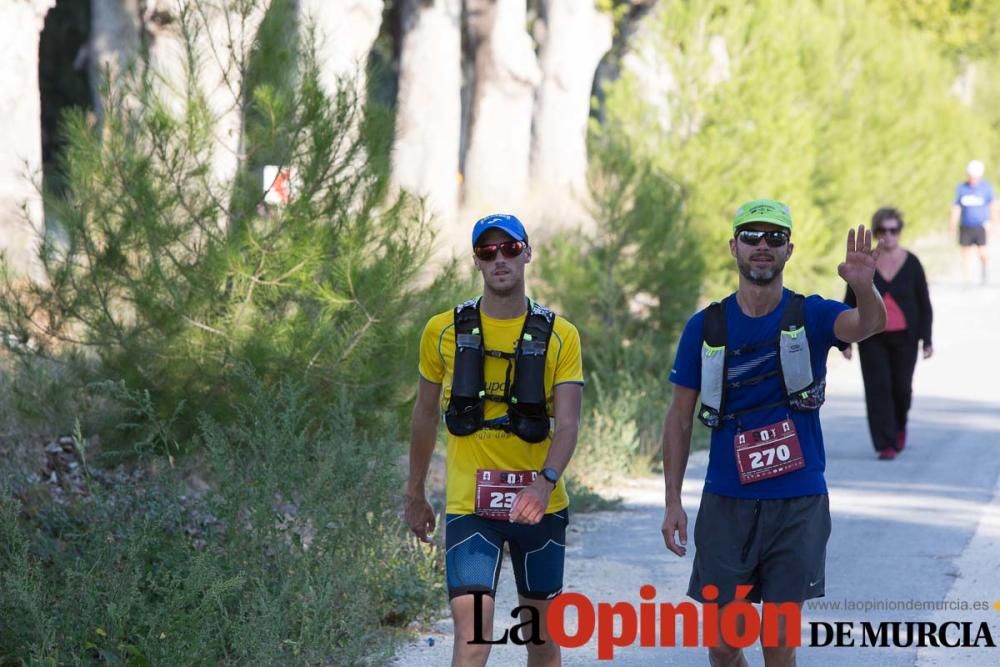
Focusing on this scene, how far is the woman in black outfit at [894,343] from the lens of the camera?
12.3 meters

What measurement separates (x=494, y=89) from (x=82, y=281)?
16875 mm

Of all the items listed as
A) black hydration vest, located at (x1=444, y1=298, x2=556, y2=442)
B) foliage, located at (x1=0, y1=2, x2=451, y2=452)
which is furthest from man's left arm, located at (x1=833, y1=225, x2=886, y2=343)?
foliage, located at (x1=0, y1=2, x2=451, y2=452)

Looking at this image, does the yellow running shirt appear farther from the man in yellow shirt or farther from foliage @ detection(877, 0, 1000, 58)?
foliage @ detection(877, 0, 1000, 58)

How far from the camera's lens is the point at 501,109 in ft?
83.1

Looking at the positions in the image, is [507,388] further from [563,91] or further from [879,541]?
[563,91]

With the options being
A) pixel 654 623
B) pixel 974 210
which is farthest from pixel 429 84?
pixel 654 623

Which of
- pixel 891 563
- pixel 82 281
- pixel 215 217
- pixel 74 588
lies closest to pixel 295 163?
pixel 215 217

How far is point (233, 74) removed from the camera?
927 centimetres

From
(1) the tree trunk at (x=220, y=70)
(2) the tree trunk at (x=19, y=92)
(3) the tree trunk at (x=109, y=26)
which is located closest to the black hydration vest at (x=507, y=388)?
(1) the tree trunk at (x=220, y=70)

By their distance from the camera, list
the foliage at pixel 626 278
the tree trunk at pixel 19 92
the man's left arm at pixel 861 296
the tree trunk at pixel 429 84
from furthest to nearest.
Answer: the tree trunk at pixel 429 84 → the foliage at pixel 626 278 → the tree trunk at pixel 19 92 → the man's left arm at pixel 861 296

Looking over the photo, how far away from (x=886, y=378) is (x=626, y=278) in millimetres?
2943

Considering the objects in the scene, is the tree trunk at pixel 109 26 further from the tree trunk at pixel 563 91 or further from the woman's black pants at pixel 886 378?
the woman's black pants at pixel 886 378

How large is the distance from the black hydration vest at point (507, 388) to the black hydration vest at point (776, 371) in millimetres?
527

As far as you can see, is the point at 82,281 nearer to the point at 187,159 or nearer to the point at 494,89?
the point at 187,159
